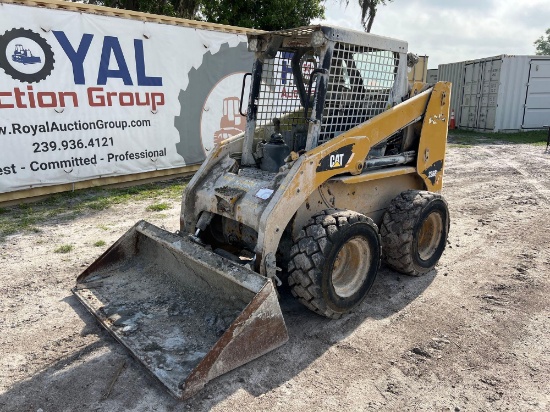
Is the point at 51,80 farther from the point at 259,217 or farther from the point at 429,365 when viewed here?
the point at 429,365

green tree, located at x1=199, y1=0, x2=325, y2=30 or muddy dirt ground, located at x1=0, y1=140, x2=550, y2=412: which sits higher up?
green tree, located at x1=199, y1=0, x2=325, y2=30

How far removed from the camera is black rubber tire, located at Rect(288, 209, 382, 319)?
11.2 ft

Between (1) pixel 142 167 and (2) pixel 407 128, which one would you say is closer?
(2) pixel 407 128

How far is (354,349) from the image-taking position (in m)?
3.35

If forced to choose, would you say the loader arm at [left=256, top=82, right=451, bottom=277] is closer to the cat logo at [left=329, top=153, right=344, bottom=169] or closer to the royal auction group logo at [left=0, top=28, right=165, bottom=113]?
the cat logo at [left=329, top=153, right=344, bottom=169]

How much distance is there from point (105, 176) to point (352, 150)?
5.66 m

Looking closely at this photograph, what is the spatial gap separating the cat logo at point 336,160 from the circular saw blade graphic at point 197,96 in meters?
5.88

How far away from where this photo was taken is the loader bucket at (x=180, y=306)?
290 cm

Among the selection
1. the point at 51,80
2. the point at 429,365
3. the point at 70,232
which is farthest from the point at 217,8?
the point at 429,365

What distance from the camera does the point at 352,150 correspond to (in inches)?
153

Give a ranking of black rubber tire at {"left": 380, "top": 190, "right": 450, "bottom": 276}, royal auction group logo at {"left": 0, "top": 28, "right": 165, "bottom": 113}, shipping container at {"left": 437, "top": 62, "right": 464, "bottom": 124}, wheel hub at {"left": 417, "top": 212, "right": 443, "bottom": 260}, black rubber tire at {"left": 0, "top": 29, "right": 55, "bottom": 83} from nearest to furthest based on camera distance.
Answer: black rubber tire at {"left": 380, "top": 190, "right": 450, "bottom": 276}, wheel hub at {"left": 417, "top": 212, "right": 443, "bottom": 260}, black rubber tire at {"left": 0, "top": 29, "right": 55, "bottom": 83}, royal auction group logo at {"left": 0, "top": 28, "right": 165, "bottom": 113}, shipping container at {"left": 437, "top": 62, "right": 464, "bottom": 124}

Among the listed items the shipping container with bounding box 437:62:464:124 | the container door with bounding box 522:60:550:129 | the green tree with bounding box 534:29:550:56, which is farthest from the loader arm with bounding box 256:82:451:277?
the green tree with bounding box 534:29:550:56

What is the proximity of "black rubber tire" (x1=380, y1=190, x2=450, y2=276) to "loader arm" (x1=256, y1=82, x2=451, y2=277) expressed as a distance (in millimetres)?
471

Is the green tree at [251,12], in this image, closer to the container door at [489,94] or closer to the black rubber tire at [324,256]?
the container door at [489,94]
